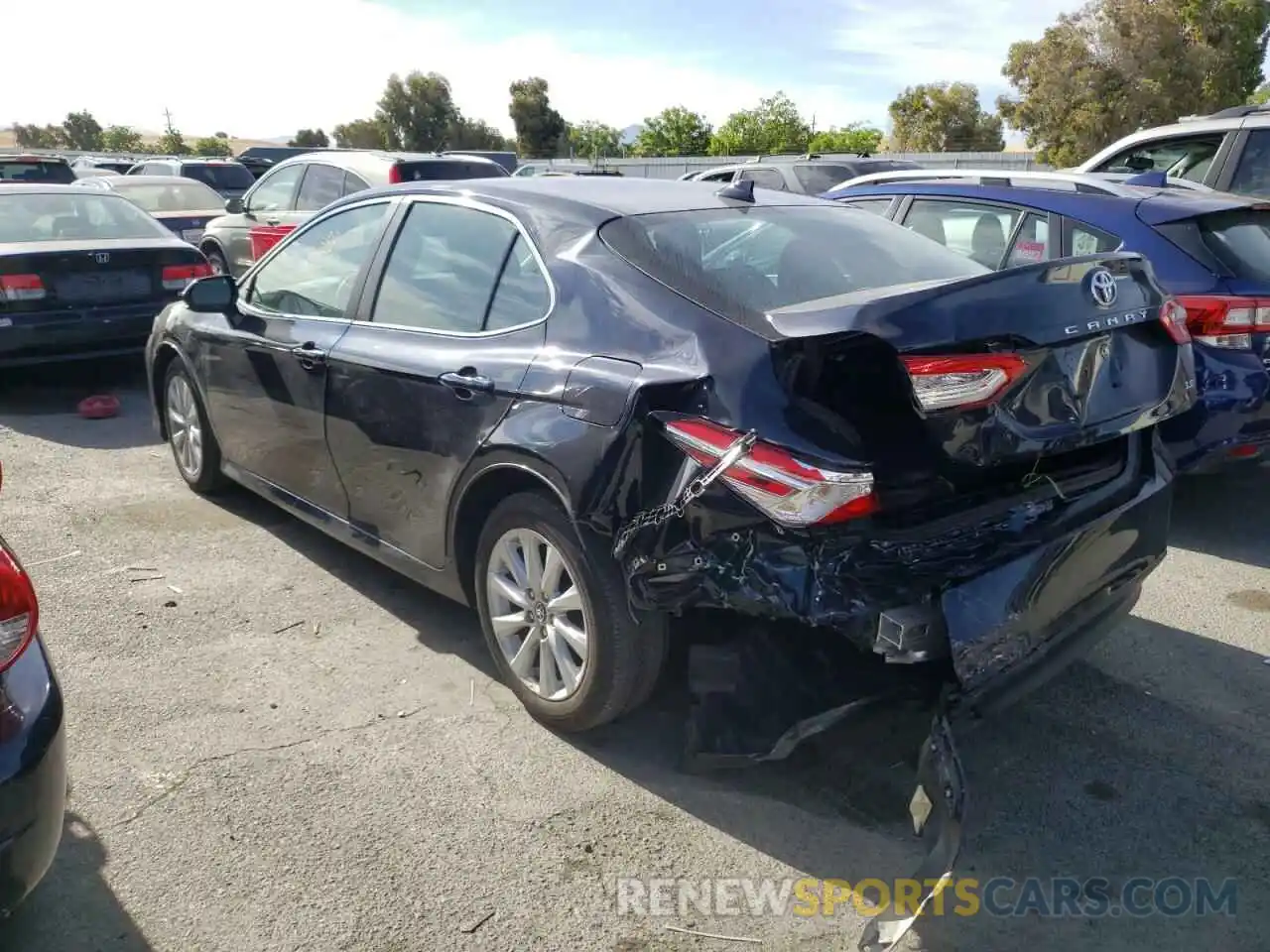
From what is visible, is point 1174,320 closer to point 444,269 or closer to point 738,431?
point 738,431

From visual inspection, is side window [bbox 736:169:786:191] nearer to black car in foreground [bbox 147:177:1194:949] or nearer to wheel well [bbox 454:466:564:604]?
black car in foreground [bbox 147:177:1194:949]

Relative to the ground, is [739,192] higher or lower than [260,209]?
higher

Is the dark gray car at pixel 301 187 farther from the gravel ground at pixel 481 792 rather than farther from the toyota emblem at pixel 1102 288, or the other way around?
the toyota emblem at pixel 1102 288

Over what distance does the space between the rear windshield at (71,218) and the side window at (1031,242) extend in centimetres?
643

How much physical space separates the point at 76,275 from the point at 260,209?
14.0 feet

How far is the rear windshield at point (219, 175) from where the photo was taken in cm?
1972

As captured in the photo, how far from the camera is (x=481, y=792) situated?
3.19m

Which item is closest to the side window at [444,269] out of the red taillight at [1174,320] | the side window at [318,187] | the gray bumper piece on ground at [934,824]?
the gray bumper piece on ground at [934,824]

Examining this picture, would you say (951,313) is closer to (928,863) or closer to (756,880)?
(928,863)

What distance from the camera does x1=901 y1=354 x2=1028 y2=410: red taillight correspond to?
265 centimetres

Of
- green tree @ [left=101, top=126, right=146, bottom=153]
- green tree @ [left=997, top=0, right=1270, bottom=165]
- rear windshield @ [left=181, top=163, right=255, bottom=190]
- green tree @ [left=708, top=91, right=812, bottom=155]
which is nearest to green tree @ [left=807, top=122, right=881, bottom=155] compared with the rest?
green tree @ [left=708, top=91, right=812, bottom=155]

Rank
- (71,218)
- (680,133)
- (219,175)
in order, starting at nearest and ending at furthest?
1. (71,218)
2. (219,175)
3. (680,133)

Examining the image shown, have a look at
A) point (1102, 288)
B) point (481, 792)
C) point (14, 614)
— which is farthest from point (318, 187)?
point (1102, 288)

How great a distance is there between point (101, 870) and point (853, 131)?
48.4m
